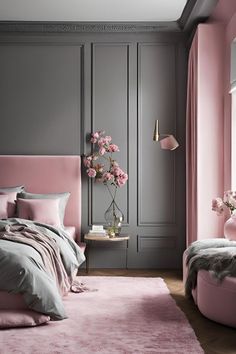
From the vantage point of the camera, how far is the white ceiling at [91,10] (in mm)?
5691

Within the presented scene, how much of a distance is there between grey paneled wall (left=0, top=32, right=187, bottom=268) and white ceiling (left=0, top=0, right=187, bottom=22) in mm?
330

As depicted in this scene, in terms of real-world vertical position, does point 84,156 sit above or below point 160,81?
below

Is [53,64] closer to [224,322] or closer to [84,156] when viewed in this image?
[84,156]

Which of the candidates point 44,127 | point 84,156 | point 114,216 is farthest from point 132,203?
point 44,127

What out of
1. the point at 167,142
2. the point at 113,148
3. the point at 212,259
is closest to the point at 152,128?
the point at 167,142

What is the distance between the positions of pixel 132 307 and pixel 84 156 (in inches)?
98.1

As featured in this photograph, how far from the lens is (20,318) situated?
378cm

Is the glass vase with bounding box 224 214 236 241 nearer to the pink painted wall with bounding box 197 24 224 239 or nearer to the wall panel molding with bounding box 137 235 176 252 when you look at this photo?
the pink painted wall with bounding box 197 24 224 239

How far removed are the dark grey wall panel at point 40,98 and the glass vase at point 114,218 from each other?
0.79m

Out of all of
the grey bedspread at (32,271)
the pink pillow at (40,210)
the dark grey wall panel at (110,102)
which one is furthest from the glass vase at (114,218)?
the grey bedspread at (32,271)

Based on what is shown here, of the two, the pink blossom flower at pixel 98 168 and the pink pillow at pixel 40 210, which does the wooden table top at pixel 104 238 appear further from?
the pink blossom flower at pixel 98 168

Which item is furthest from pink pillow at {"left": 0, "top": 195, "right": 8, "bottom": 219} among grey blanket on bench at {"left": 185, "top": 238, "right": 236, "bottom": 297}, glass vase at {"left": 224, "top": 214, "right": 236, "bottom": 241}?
glass vase at {"left": 224, "top": 214, "right": 236, "bottom": 241}

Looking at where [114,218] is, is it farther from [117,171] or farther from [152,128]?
[152,128]

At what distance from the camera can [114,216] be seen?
6.35 metres
